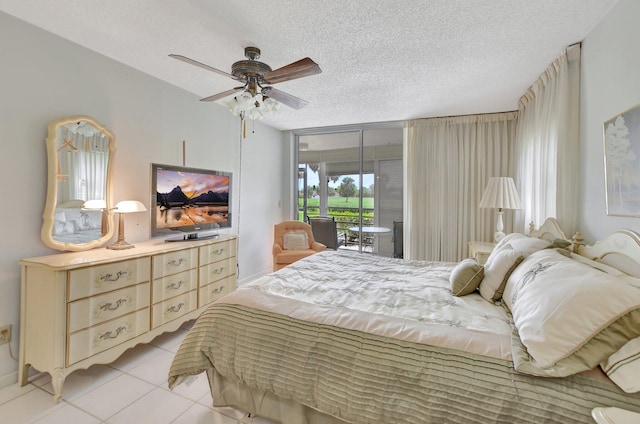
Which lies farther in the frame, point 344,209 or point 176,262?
point 344,209

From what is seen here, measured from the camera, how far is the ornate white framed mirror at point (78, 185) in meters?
2.08

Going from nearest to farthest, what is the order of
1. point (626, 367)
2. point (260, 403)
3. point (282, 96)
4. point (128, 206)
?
point (626, 367) < point (260, 403) < point (282, 96) < point (128, 206)

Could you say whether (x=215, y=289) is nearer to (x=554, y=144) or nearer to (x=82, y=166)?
(x=82, y=166)

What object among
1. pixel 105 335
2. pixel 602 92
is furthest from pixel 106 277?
pixel 602 92

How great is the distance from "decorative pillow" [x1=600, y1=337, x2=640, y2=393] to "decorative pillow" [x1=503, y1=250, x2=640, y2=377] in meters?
0.02

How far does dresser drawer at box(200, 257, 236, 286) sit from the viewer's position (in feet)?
9.52

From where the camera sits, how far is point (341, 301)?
1.68 m

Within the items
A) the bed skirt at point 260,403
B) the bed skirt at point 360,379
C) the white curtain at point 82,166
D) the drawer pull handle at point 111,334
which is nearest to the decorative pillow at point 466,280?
the bed skirt at point 360,379

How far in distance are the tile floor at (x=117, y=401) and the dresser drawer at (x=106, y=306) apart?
45 centimetres

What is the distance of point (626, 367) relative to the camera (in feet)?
3.04

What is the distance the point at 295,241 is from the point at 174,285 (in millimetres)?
1875

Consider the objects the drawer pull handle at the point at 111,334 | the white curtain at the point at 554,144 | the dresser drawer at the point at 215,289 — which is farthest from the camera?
the dresser drawer at the point at 215,289

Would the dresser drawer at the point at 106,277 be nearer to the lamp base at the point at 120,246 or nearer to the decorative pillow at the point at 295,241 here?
the lamp base at the point at 120,246

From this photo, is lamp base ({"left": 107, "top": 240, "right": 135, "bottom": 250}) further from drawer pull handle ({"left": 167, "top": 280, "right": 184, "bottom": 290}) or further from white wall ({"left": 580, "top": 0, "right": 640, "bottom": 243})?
white wall ({"left": 580, "top": 0, "right": 640, "bottom": 243})
